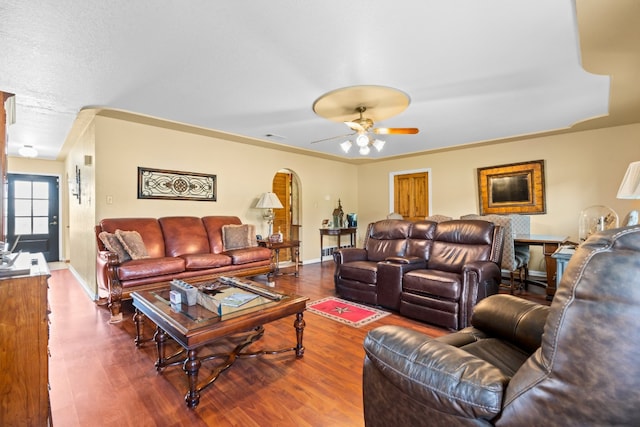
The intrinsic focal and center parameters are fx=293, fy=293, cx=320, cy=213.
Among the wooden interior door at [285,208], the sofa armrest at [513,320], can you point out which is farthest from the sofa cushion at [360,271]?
the wooden interior door at [285,208]

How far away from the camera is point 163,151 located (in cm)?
438

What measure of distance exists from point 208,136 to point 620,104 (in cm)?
557

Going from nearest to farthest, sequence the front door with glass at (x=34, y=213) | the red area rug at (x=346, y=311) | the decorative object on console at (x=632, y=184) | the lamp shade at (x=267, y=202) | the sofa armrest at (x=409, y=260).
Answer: the decorative object on console at (x=632, y=184) → the red area rug at (x=346, y=311) → the sofa armrest at (x=409, y=260) → the lamp shade at (x=267, y=202) → the front door with glass at (x=34, y=213)

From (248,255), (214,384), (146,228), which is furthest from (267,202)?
(214,384)

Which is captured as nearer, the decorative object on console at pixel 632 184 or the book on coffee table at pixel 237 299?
the book on coffee table at pixel 237 299

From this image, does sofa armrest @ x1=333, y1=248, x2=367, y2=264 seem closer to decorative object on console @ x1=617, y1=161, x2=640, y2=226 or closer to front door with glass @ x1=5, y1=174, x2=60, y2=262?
decorative object on console @ x1=617, y1=161, x2=640, y2=226

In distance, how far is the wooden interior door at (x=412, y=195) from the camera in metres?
6.41

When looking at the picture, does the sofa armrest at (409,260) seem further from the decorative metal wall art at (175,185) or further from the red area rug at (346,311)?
the decorative metal wall art at (175,185)

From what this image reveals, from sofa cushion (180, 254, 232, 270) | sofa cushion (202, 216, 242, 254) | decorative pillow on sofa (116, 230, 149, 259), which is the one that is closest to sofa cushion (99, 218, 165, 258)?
decorative pillow on sofa (116, 230, 149, 259)

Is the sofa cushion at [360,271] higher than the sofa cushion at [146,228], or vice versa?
the sofa cushion at [146,228]

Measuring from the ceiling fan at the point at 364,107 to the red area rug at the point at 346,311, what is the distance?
186cm

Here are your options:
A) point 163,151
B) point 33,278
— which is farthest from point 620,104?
point 163,151

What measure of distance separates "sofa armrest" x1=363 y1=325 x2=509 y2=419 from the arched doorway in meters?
5.36

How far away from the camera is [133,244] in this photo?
3.52m
